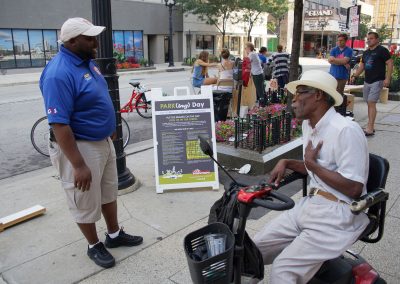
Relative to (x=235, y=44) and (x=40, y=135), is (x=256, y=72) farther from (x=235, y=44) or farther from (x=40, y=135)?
(x=235, y=44)

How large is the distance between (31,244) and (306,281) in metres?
2.60

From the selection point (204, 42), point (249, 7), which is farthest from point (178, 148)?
point (204, 42)

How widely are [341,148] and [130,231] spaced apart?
7.91 ft

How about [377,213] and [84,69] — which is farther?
[84,69]

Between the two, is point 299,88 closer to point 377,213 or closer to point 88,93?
point 377,213

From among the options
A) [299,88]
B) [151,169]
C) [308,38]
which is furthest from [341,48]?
[308,38]

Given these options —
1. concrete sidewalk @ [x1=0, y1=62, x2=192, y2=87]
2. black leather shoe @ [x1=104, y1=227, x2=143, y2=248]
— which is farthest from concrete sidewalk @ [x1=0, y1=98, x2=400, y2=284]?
concrete sidewalk @ [x1=0, y1=62, x2=192, y2=87]

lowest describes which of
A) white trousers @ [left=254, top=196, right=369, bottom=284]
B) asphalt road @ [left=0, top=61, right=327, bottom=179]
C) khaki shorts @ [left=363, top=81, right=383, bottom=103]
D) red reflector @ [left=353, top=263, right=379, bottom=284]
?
asphalt road @ [left=0, top=61, right=327, bottom=179]

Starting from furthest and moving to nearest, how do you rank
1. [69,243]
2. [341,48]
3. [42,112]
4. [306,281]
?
[42,112] < [341,48] < [69,243] < [306,281]

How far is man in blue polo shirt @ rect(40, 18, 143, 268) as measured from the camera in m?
2.77

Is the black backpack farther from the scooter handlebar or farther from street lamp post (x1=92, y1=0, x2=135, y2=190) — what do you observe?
street lamp post (x1=92, y1=0, x2=135, y2=190)

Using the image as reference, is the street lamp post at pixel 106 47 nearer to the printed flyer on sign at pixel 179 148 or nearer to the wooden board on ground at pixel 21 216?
the printed flyer on sign at pixel 179 148

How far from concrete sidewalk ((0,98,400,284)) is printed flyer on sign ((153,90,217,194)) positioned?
0.68 ft

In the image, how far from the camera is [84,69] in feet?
9.67
